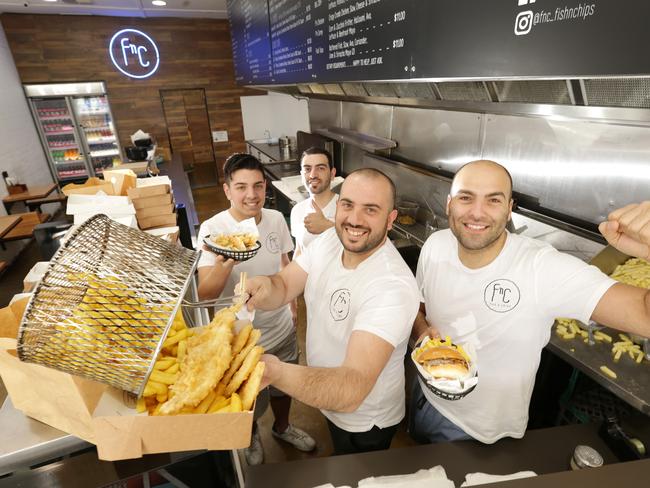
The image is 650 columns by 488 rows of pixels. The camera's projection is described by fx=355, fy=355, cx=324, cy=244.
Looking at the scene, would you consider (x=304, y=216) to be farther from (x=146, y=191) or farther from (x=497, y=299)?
(x=497, y=299)

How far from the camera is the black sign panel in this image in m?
1.16

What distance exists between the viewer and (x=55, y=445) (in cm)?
111

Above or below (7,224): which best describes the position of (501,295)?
above

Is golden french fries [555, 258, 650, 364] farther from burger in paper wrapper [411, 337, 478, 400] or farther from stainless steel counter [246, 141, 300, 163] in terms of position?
stainless steel counter [246, 141, 300, 163]

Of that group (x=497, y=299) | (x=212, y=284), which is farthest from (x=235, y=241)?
(x=497, y=299)

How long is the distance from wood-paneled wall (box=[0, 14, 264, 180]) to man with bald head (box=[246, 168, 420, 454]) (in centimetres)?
864

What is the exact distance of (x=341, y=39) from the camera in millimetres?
2777

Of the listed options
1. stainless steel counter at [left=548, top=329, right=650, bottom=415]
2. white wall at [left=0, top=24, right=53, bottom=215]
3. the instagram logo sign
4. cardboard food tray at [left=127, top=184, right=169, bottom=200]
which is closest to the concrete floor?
stainless steel counter at [left=548, top=329, right=650, bottom=415]

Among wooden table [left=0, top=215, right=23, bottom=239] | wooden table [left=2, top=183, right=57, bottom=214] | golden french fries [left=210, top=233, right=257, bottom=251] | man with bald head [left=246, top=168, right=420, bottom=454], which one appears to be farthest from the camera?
wooden table [left=2, top=183, right=57, bottom=214]

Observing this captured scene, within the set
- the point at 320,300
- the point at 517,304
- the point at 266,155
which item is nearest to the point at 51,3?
the point at 266,155

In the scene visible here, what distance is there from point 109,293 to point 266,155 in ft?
22.4

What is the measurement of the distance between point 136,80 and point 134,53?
58cm

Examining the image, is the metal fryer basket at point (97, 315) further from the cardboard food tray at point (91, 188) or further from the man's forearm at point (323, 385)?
the cardboard food tray at point (91, 188)

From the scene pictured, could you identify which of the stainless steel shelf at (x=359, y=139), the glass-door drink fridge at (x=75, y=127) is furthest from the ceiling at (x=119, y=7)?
the stainless steel shelf at (x=359, y=139)
